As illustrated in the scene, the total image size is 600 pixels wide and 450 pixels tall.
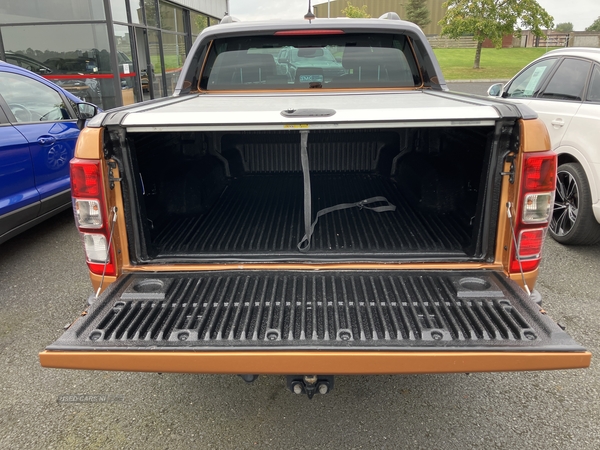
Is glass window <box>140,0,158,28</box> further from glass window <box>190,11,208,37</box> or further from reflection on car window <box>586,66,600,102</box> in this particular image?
reflection on car window <box>586,66,600,102</box>

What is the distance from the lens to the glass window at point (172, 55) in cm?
1430

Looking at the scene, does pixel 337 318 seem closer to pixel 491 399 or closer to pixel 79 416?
pixel 491 399

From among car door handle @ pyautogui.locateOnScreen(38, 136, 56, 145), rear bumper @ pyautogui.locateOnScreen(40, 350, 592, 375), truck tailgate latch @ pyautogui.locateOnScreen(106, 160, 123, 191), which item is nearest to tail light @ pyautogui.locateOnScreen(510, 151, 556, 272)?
rear bumper @ pyautogui.locateOnScreen(40, 350, 592, 375)

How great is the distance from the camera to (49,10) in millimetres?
10180

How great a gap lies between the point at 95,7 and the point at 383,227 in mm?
9642

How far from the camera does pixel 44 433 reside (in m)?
2.38

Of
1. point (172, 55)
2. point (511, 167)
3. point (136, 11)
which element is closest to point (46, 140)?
point (511, 167)

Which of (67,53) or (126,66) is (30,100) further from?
(126,66)

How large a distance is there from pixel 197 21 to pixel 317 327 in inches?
737

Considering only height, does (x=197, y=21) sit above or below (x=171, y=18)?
above

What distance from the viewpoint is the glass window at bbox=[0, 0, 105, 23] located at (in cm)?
1001

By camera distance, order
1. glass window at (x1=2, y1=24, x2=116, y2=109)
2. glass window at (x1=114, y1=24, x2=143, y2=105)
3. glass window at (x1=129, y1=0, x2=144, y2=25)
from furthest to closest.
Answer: glass window at (x1=129, y1=0, x2=144, y2=25)
glass window at (x1=114, y1=24, x2=143, y2=105)
glass window at (x1=2, y1=24, x2=116, y2=109)

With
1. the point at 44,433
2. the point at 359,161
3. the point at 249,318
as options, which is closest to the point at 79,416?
the point at 44,433

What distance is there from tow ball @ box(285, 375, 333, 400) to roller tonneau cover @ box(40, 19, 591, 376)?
0.43ft
